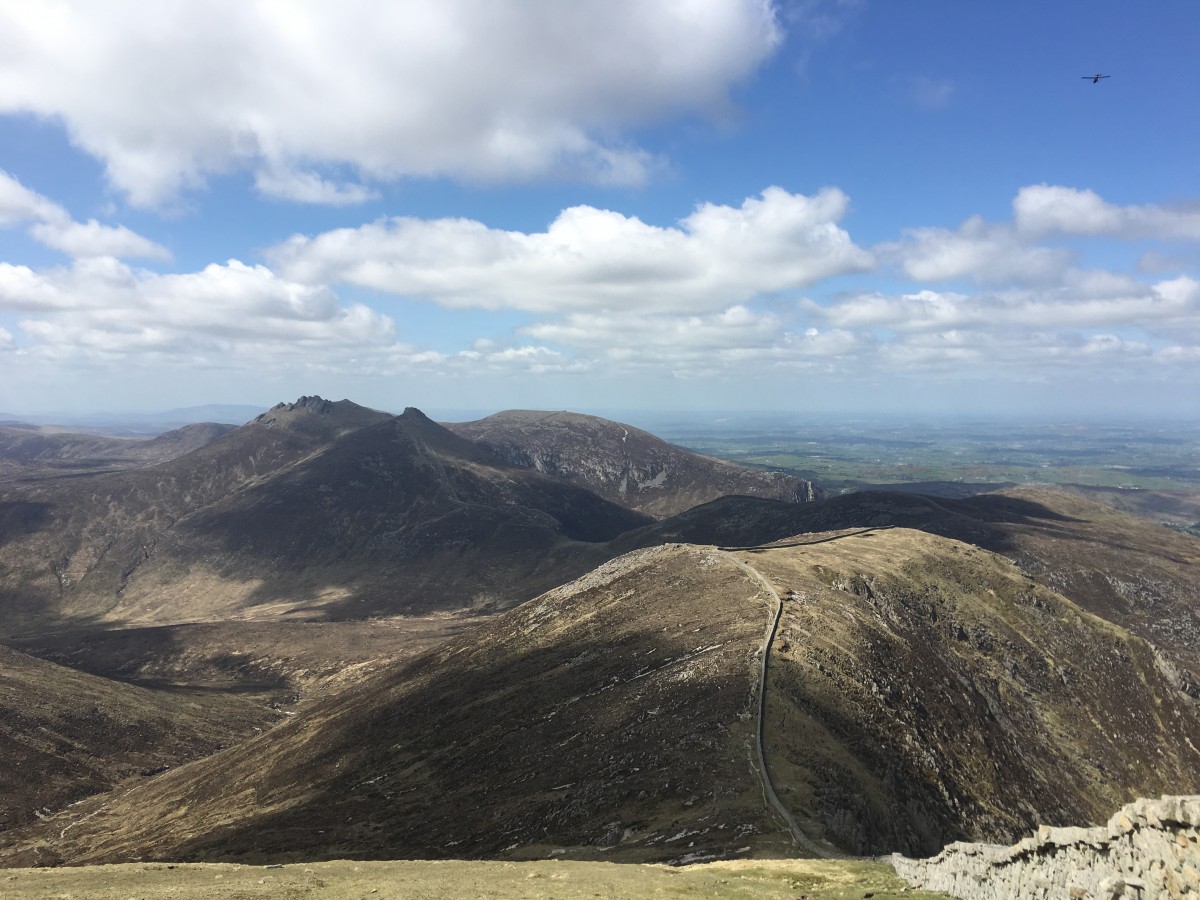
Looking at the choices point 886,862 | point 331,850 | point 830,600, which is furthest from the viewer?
point 830,600

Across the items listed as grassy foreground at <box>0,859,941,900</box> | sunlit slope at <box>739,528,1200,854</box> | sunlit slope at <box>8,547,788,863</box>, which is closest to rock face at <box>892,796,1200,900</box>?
grassy foreground at <box>0,859,941,900</box>

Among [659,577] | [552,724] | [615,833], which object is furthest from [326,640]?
[615,833]

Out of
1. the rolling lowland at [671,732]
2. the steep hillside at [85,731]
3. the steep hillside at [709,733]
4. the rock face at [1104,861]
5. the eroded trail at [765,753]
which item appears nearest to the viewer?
the rock face at [1104,861]

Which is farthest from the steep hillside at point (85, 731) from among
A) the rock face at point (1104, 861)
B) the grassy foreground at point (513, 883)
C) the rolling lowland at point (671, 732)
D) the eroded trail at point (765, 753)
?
the rock face at point (1104, 861)

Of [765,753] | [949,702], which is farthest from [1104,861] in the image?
[949,702]

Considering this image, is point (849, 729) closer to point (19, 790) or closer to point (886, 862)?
point (886, 862)

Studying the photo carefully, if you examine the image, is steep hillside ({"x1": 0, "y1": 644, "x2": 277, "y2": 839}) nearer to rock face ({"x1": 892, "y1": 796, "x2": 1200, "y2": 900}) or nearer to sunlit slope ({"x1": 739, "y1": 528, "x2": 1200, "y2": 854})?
sunlit slope ({"x1": 739, "y1": 528, "x2": 1200, "y2": 854})

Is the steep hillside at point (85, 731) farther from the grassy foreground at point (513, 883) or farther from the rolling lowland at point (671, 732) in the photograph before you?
the grassy foreground at point (513, 883)
